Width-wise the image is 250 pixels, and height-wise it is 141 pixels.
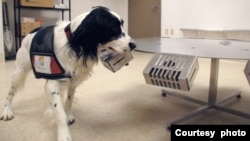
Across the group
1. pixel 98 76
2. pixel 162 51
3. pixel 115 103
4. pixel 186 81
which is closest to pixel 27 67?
pixel 115 103

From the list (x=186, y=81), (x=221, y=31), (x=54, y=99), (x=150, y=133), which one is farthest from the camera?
(x=221, y=31)

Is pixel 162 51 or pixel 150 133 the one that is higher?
pixel 162 51

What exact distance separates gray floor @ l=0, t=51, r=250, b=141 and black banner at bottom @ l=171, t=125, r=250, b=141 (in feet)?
1.53

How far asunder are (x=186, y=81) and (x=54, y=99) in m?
0.69

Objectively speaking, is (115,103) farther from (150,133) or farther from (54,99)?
(54,99)

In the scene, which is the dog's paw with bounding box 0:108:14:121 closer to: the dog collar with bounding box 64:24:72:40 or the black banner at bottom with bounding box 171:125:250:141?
the dog collar with bounding box 64:24:72:40

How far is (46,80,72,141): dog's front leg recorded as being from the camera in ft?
4.32

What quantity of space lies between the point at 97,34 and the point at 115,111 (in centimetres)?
75

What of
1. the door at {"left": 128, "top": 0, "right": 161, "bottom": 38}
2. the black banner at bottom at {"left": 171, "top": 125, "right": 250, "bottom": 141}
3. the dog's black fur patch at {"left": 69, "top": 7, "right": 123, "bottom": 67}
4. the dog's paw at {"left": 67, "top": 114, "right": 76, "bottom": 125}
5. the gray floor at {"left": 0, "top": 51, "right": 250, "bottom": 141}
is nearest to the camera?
the black banner at bottom at {"left": 171, "top": 125, "right": 250, "bottom": 141}

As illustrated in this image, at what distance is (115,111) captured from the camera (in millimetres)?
1846

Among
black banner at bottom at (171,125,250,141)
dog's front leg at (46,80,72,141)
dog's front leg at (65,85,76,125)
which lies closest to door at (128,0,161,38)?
dog's front leg at (65,85,76,125)

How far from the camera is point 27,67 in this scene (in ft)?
5.34

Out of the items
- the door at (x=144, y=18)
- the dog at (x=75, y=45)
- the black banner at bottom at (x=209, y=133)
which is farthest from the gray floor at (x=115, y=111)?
the door at (x=144, y=18)

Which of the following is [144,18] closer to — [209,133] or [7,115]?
[7,115]
